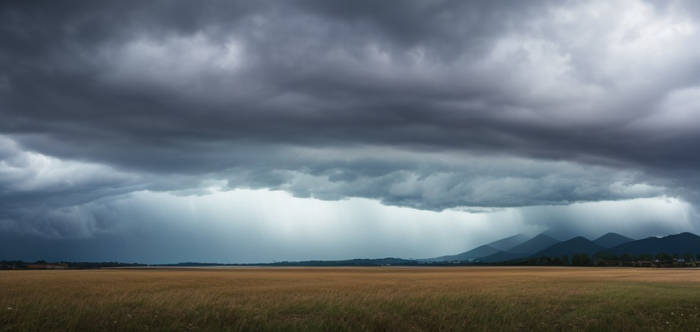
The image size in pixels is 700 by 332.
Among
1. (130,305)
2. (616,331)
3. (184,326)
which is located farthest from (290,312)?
(616,331)

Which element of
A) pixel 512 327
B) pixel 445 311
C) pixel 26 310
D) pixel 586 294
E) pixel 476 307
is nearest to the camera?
pixel 26 310

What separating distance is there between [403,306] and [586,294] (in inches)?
858

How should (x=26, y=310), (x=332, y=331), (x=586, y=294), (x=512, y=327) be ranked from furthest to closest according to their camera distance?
1. (x=586, y=294)
2. (x=512, y=327)
3. (x=332, y=331)
4. (x=26, y=310)

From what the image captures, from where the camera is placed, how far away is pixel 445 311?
33.7 m

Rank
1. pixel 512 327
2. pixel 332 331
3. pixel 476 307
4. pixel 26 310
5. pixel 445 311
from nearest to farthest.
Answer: pixel 26 310, pixel 332 331, pixel 512 327, pixel 445 311, pixel 476 307

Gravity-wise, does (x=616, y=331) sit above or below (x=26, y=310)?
below

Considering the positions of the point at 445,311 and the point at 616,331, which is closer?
the point at 616,331

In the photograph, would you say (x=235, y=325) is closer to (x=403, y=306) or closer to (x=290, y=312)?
(x=290, y=312)

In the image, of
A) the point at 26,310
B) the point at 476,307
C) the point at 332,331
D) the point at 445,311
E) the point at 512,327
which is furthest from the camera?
the point at 476,307

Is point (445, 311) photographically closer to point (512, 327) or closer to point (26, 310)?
point (512, 327)

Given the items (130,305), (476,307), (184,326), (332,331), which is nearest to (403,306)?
(476,307)

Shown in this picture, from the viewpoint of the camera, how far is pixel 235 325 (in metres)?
27.2

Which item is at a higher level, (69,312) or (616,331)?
(69,312)

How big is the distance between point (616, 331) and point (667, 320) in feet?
19.5
